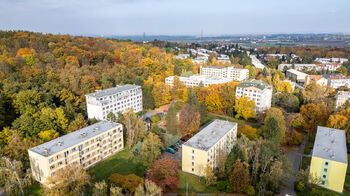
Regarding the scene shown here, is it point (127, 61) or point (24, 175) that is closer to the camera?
point (24, 175)

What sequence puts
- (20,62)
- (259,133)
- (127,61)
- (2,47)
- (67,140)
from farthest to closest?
1. (127,61)
2. (2,47)
3. (20,62)
4. (259,133)
5. (67,140)

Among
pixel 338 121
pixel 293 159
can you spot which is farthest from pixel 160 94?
pixel 338 121

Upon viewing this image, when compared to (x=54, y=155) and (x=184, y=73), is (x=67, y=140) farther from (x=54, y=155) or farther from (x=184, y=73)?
(x=184, y=73)

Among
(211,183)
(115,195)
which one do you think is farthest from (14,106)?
(211,183)

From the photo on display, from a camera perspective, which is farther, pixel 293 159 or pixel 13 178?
pixel 293 159

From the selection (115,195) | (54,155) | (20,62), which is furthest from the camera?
(20,62)

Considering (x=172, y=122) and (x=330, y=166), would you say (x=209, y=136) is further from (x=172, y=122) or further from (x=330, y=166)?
(x=330, y=166)

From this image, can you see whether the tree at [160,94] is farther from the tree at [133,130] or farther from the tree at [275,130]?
the tree at [275,130]
